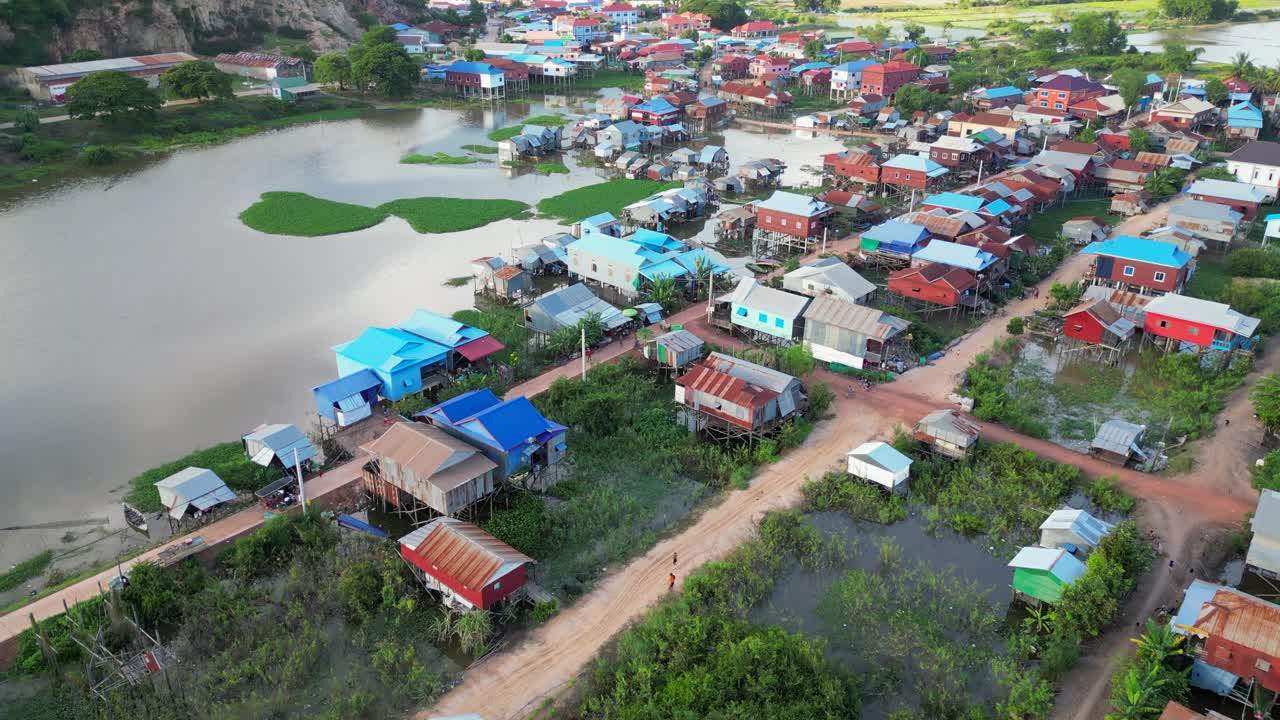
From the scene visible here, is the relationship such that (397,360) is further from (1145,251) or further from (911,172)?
(911,172)

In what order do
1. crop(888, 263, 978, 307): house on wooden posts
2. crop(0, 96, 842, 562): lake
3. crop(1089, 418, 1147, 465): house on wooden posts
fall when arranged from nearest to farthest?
crop(1089, 418, 1147, 465): house on wooden posts
crop(0, 96, 842, 562): lake
crop(888, 263, 978, 307): house on wooden posts

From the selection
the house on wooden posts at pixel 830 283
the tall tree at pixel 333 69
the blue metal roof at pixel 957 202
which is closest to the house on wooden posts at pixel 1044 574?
the house on wooden posts at pixel 830 283

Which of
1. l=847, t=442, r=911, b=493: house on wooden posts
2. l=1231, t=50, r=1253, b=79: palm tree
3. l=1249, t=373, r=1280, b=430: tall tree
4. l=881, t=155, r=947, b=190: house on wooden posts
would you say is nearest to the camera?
l=847, t=442, r=911, b=493: house on wooden posts

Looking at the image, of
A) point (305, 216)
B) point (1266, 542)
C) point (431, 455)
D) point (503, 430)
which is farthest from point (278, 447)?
point (305, 216)

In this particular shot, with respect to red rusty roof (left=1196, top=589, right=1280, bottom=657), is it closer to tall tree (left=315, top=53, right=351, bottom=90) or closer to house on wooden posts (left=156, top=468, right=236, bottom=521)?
house on wooden posts (left=156, top=468, right=236, bottom=521)

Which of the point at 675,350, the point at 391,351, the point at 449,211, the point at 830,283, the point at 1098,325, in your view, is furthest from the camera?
the point at 449,211

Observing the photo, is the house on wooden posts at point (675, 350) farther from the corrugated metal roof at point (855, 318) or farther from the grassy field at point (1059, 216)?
the grassy field at point (1059, 216)

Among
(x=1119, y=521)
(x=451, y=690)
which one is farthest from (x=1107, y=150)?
(x=451, y=690)

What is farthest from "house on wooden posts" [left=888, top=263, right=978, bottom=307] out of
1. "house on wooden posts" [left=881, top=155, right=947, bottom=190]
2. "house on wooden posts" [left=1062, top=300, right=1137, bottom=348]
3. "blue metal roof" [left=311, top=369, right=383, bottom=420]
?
"blue metal roof" [left=311, top=369, right=383, bottom=420]
